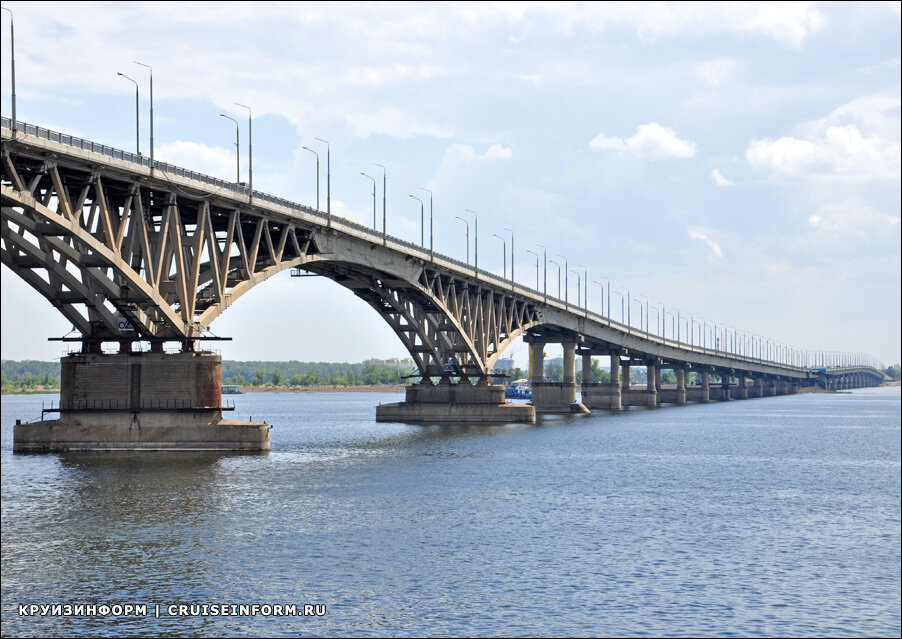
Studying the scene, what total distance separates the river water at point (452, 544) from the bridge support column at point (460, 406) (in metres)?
45.7

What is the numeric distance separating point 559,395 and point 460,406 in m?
36.8

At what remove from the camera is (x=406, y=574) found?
3086 cm

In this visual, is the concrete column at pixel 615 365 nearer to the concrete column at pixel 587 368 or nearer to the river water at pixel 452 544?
the concrete column at pixel 587 368

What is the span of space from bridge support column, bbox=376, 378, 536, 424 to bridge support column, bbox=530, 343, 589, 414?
3229 centimetres

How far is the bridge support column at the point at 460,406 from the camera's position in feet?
371

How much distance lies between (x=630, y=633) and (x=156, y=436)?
42.7m

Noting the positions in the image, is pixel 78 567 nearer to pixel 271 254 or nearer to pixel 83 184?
pixel 83 184

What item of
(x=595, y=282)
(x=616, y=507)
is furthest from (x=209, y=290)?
(x=595, y=282)

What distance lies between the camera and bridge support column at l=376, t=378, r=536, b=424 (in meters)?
113

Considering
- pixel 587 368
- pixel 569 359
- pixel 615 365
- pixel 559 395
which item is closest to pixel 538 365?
pixel 569 359

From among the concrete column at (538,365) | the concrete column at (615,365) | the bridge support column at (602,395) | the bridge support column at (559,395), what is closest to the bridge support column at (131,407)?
the concrete column at (538,365)

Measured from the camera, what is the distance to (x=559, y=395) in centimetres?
14725

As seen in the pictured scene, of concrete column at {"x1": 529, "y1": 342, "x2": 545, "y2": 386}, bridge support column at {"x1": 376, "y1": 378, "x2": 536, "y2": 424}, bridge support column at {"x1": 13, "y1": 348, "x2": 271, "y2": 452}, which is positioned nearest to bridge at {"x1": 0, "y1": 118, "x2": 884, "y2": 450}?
bridge support column at {"x1": 13, "y1": 348, "x2": 271, "y2": 452}

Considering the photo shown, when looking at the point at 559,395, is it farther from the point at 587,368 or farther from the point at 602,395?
the point at 587,368
